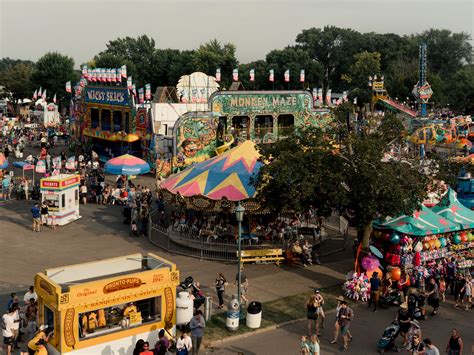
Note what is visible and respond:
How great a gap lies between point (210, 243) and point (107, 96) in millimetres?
27845

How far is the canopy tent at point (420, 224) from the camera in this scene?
835 inches

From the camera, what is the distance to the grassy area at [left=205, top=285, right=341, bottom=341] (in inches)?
653

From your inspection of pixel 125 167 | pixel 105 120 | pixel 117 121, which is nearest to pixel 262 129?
pixel 117 121

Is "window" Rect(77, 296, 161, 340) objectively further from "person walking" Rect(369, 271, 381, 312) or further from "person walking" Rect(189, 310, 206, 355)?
"person walking" Rect(369, 271, 381, 312)

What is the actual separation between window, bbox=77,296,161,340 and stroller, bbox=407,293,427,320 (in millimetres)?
7228

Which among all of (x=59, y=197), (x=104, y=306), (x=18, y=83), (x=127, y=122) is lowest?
(x=104, y=306)

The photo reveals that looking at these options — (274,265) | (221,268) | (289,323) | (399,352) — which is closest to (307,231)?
(274,265)

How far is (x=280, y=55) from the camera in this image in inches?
3728

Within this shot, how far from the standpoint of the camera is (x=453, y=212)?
75.6ft

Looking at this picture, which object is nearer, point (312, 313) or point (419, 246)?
point (312, 313)

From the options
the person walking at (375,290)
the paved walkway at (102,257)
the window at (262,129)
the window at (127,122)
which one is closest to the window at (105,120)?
the window at (127,122)

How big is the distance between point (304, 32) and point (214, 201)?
3536 inches

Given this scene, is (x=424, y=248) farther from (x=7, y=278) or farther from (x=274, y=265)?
(x=7, y=278)

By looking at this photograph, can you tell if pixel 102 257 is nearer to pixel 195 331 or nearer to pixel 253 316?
pixel 253 316
